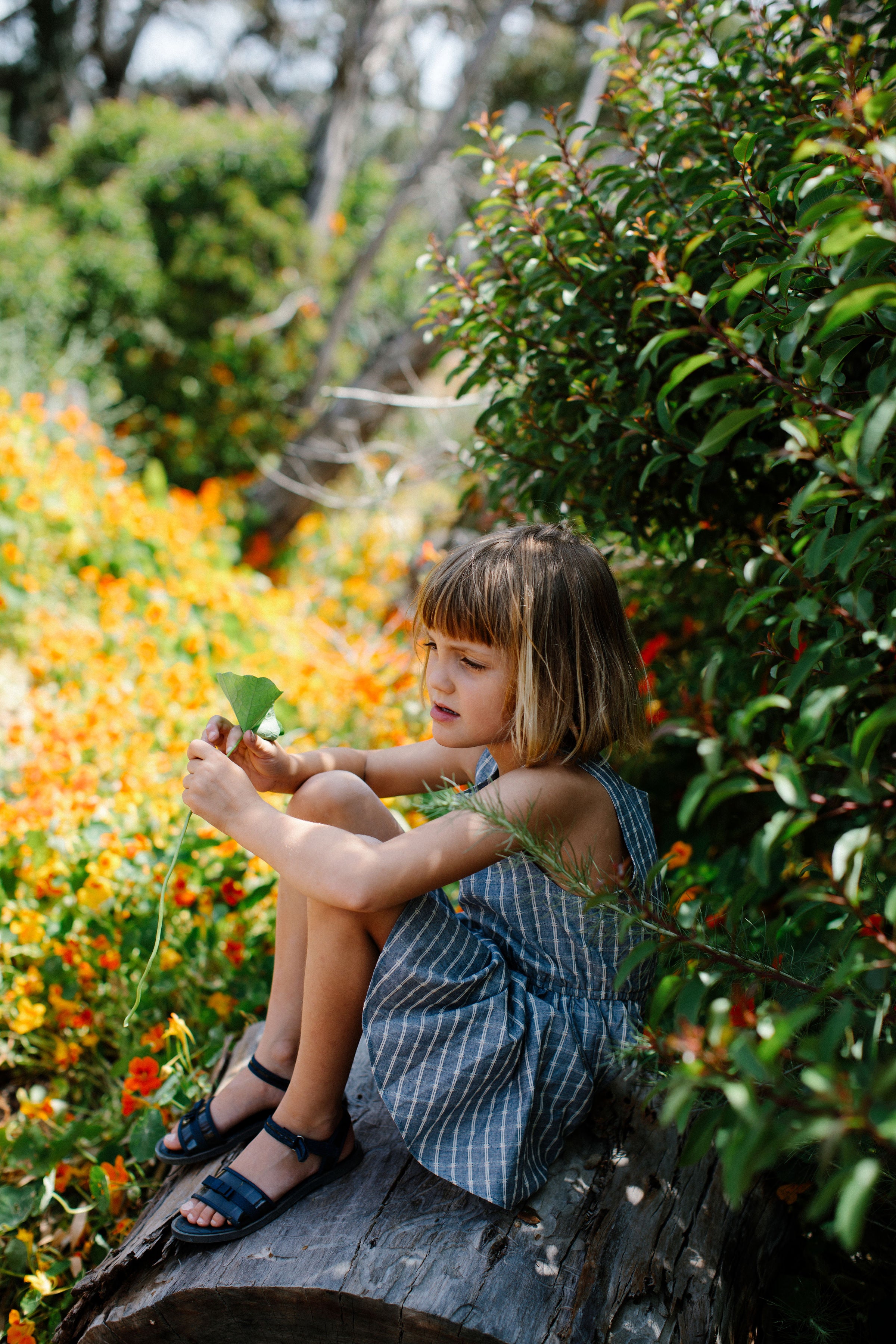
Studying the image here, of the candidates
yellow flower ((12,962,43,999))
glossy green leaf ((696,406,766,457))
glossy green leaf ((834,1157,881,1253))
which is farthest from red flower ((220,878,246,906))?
glossy green leaf ((834,1157,881,1253))

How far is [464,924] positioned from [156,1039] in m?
0.72

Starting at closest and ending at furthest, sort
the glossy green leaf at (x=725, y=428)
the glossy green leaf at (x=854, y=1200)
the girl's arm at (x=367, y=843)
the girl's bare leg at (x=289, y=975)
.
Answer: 1. the glossy green leaf at (x=854, y=1200)
2. the glossy green leaf at (x=725, y=428)
3. the girl's arm at (x=367, y=843)
4. the girl's bare leg at (x=289, y=975)

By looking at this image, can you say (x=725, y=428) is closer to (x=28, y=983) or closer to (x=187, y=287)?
(x=28, y=983)

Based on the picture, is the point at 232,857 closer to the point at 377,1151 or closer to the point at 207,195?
the point at 377,1151

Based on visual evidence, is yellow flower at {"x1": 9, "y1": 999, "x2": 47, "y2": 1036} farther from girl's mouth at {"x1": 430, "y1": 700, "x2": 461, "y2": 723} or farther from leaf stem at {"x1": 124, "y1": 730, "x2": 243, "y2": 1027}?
girl's mouth at {"x1": 430, "y1": 700, "x2": 461, "y2": 723}

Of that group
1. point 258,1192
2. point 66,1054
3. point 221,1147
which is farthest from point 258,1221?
point 66,1054

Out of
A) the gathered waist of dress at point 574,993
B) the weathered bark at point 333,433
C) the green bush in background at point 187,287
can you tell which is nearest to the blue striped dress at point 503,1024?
the gathered waist of dress at point 574,993

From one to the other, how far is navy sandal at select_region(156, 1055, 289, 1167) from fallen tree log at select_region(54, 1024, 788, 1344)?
7 centimetres

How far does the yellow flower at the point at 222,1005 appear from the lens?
1.89 meters

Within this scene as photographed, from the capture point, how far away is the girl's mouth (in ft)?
4.70

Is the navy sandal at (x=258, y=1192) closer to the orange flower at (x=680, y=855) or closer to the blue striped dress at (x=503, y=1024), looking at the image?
the blue striped dress at (x=503, y=1024)

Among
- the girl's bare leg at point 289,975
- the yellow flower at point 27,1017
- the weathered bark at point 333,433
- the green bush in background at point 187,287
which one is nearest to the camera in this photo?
the girl's bare leg at point 289,975

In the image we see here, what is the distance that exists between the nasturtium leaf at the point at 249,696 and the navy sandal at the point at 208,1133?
599 mm

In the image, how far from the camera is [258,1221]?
132 centimetres
